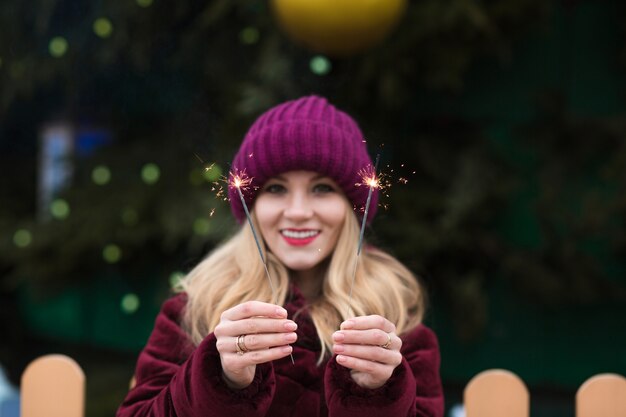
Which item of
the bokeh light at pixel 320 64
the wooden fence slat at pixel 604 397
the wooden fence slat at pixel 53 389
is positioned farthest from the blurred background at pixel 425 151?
the wooden fence slat at pixel 604 397

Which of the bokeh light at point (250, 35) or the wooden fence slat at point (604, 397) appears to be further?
the bokeh light at point (250, 35)

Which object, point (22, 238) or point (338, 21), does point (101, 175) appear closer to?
point (22, 238)

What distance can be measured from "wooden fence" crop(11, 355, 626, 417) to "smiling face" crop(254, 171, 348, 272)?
530 millimetres

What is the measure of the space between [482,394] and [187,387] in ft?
2.50

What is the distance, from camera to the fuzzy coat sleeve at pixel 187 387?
1.44 metres

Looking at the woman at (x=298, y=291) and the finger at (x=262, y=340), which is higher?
the woman at (x=298, y=291)

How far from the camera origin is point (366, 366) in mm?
A: 1333

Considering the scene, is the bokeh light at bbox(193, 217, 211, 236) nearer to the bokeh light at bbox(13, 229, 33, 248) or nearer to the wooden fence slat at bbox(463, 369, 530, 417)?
the bokeh light at bbox(13, 229, 33, 248)

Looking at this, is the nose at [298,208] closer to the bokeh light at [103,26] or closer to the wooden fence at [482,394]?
the wooden fence at [482,394]

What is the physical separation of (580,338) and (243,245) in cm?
296

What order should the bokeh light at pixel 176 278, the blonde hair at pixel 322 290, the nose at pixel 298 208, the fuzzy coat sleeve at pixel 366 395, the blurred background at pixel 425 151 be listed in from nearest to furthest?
the fuzzy coat sleeve at pixel 366 395
the nose at pixel 298 208
the blonde hair at pixel 322 290
the bokeh light at pixel 176 278
the blurred background at pixel 425 151

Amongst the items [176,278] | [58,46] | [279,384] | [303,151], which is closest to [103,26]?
[58,46]

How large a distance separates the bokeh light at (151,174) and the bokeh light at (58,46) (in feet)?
2.30

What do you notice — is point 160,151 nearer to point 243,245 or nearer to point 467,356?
point 467,356
